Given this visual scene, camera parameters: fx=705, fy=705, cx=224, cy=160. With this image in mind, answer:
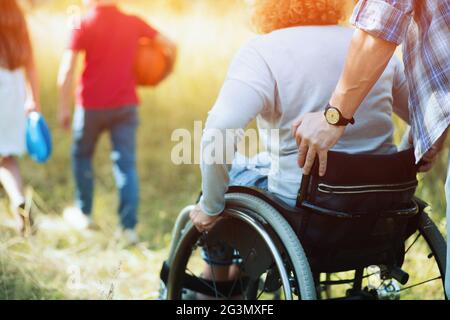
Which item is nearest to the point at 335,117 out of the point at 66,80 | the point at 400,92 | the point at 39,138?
the point at 400,92

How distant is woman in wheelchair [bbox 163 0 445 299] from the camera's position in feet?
6.29

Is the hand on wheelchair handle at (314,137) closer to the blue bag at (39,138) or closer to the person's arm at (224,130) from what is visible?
the person's arm at (224,130)

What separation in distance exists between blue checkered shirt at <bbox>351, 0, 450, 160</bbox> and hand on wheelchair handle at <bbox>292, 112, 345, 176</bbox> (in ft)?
0.69

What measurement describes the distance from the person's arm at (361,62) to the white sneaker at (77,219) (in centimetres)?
250

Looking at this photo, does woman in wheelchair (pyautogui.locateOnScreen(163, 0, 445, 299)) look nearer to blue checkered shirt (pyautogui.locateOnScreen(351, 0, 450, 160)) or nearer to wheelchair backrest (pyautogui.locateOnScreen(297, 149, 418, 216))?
wheelchair backrest (pyautogui.locateOnScreen(297, 149, 418, 216))

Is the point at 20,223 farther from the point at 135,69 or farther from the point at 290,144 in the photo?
the point at 290,144

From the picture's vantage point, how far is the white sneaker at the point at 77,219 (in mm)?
4121

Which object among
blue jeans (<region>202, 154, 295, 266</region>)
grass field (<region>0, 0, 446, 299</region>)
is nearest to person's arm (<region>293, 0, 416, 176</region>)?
blue jeans (<region>202, 154, 295, 266</region>)

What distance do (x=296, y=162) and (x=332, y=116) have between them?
0.26 meters

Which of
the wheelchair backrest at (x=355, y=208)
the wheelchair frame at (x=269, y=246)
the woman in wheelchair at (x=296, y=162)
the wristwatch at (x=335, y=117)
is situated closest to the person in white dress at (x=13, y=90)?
the wheelchair frame at (x=269, y=246)

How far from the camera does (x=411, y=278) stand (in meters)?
3.10

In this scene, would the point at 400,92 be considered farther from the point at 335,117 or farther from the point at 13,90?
the point at 13,90
